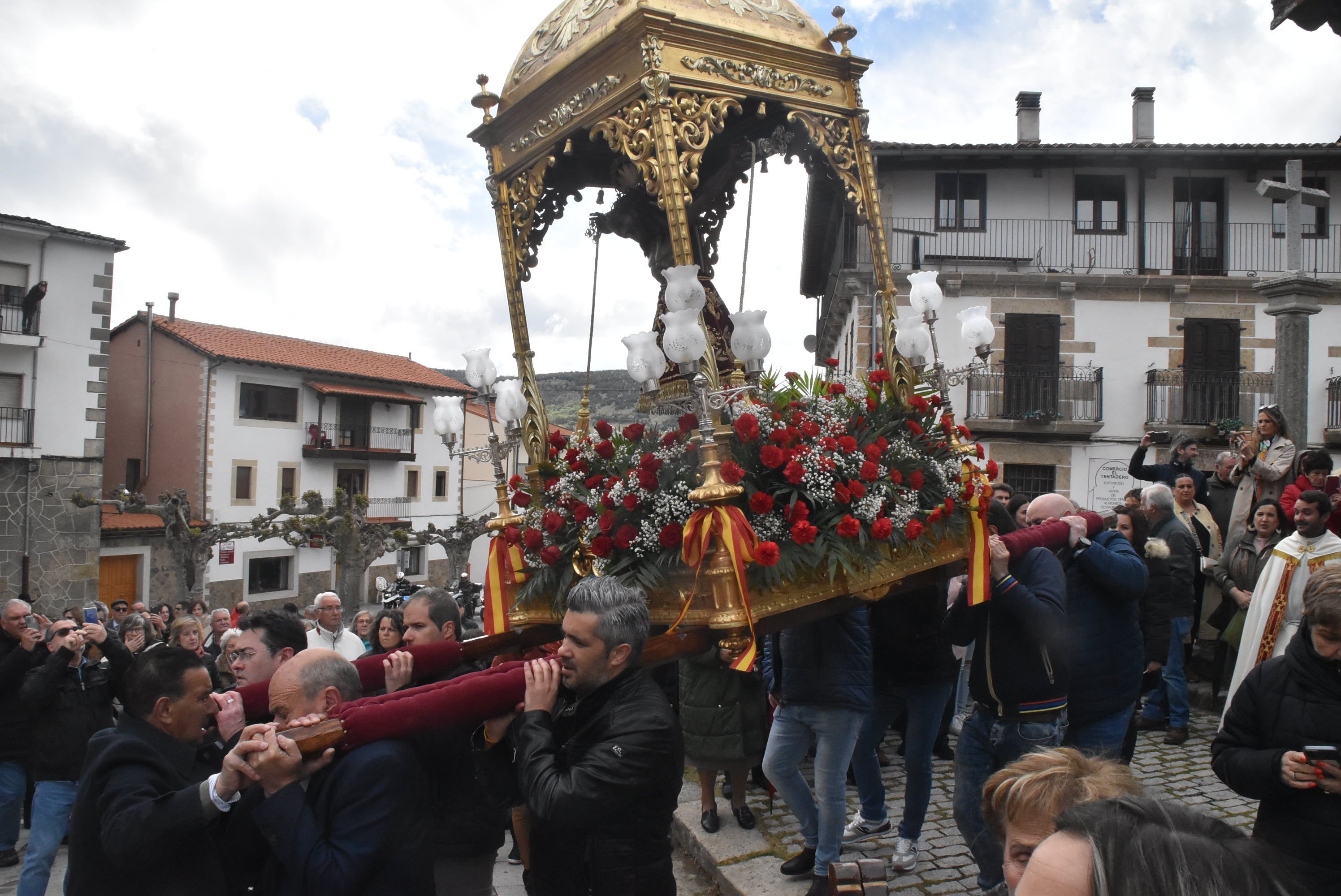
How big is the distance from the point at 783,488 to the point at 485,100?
2905 mm

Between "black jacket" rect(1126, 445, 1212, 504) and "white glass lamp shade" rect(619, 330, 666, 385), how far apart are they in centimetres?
547

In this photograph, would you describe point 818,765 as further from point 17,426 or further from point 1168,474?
point 17,426

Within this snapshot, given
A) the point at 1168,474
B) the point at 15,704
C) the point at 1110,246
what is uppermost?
the point at 1110,246

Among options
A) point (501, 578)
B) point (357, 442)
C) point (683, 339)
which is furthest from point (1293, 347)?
point (357, 442)

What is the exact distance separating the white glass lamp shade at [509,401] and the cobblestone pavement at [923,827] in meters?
2.74

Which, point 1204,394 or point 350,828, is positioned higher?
point 1204,394

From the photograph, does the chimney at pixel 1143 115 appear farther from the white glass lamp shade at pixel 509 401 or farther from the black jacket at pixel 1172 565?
the white glass lamp shade at pixel 509 401

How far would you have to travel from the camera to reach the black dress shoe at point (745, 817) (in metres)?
5.44

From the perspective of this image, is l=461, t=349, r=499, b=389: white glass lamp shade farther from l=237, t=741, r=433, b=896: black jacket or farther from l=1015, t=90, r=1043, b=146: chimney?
l=1015, t=90, r=1043, b=146: chimney

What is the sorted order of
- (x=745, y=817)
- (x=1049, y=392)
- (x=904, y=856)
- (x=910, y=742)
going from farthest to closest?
(x=1049, y=392)
(x=745, y=817)
(x=910, y=742)
(x=904, y=856)

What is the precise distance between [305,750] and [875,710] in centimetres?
320

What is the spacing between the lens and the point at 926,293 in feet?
15.1

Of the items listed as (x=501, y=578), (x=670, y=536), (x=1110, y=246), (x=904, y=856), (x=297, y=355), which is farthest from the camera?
(x=297, y=355)

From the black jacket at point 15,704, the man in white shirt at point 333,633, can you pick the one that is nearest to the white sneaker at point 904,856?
the man in white shirt at point 333,633
